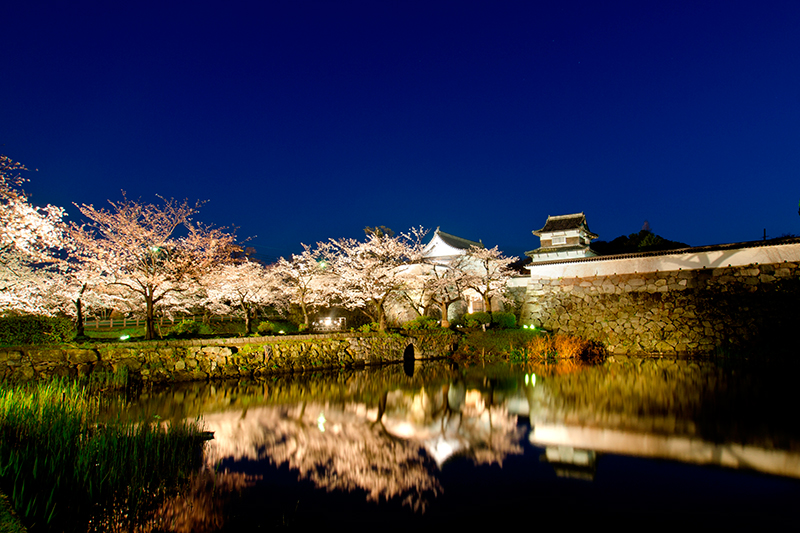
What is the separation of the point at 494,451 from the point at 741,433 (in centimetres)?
516

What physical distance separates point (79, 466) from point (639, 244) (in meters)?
46.0

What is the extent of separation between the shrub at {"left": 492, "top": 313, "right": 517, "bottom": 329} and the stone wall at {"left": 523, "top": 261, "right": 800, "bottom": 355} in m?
2.49

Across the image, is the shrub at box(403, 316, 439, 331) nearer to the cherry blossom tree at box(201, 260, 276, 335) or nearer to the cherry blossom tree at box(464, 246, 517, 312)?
the cherry blossom tree at box(464, 246, 517, 312)

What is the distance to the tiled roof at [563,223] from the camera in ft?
94.3

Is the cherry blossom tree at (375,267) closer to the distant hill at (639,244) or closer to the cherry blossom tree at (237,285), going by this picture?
the cherry blossom tree at (237,285)

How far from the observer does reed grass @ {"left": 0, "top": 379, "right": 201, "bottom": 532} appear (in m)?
4.60

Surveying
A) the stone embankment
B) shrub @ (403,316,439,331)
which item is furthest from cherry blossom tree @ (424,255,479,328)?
the stone embankment

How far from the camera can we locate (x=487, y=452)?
26.6 feet

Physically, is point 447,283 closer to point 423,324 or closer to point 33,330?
point 423,324

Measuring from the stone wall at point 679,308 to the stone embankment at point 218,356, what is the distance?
29.1 ft

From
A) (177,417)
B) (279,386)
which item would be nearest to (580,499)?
(177,417)

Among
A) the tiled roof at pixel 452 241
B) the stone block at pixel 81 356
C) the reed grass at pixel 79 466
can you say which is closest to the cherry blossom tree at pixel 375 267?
the tiled roof at pixel 452 241

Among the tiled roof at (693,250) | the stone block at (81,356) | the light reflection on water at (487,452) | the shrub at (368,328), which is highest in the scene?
the tiled roof at (693,250)

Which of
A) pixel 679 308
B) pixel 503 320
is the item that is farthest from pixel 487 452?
pixel 679 308
